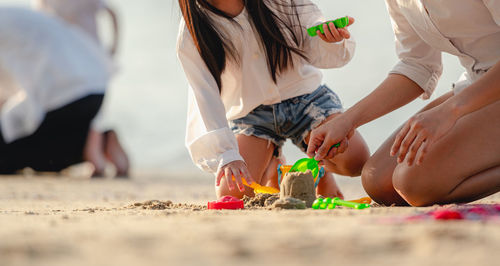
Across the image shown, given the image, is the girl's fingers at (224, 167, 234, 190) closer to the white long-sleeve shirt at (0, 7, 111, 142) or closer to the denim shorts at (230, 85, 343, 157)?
the denim shorts at (230, 85, 343, 157)

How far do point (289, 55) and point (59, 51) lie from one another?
3.86 meters

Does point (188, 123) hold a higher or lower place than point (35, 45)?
lower

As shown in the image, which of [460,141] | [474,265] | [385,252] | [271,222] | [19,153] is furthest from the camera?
[19,153]

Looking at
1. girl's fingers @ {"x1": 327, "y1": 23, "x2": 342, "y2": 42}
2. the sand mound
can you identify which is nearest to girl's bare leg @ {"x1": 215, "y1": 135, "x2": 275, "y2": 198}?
the sand mound

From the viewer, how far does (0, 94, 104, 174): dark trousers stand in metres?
5.68

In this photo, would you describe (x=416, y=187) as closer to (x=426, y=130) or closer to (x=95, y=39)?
(x=426, y=130)

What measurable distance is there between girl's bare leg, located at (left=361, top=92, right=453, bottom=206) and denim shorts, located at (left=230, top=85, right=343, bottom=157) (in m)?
0.38

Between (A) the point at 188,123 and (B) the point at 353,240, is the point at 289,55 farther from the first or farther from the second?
(B) the point at 353,240

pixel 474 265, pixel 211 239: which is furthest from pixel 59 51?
pixel 474 265

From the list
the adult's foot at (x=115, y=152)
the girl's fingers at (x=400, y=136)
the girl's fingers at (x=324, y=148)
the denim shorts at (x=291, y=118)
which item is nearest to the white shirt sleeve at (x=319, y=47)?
the denim shorts at (x=291, y=118)

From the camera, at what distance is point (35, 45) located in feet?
19.1

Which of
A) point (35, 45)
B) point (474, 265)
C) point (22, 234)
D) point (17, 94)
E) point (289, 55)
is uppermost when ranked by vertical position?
point (35, 45)

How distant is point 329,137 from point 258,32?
0.67m

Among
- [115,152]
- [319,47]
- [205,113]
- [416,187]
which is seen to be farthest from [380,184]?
[115,152]
